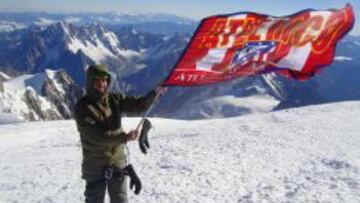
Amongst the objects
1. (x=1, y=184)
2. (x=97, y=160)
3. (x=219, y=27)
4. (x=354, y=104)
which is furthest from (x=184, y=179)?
(x=354, y=104)

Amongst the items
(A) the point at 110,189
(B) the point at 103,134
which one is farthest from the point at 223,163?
(B) the point at 103,134

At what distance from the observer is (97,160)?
985 cm

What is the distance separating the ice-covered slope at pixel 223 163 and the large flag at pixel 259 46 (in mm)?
5945

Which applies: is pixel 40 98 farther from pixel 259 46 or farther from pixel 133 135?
pixel 259 46

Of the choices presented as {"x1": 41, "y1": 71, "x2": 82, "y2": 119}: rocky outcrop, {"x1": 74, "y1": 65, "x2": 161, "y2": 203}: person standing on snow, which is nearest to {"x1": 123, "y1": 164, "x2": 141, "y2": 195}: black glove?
{"x1": 74, "y1": 65, "x2": 161, "y2": 203}: person standing on snow

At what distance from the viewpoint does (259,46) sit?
9.52 meters

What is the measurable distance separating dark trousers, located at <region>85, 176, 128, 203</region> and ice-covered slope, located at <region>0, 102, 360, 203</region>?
4763 mm

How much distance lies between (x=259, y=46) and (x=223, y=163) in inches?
412

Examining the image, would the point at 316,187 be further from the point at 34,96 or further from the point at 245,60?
the point at 34,96

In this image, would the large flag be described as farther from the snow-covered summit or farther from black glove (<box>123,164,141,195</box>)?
the snow-covered summit

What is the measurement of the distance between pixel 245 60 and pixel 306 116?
23.0 m

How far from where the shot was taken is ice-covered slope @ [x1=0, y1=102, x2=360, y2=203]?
15.5m

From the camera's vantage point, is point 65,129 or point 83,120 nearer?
point 83,120

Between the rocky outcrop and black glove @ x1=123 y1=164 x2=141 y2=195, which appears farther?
the rocky outcrop
